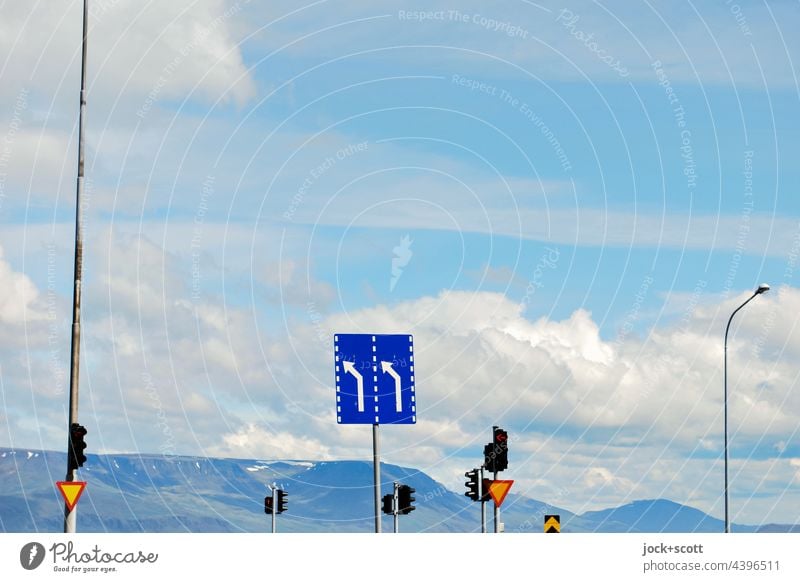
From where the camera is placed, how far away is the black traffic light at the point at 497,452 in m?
37.8

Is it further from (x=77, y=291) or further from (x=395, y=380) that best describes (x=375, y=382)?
(x=77, y=291)

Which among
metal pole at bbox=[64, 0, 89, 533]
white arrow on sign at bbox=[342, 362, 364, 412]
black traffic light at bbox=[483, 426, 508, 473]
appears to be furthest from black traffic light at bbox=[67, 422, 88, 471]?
black traffic light at bbox=[483, 426, 508, 473]

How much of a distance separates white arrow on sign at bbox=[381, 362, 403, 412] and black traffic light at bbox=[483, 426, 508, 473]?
4.29 m

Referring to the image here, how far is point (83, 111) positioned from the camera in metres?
A: 36.8

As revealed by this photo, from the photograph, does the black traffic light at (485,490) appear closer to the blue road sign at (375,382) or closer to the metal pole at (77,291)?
the blue road sign at (375,382)

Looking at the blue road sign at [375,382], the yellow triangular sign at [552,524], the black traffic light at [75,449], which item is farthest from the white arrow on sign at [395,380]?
the black traffic light at [75,449]

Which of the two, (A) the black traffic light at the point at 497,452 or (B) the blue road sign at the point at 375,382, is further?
(A) the black traffic light at the point at 497,452

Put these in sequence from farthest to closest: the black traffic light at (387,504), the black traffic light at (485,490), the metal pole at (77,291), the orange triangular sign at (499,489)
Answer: the black traffic light at (387,504) < the black traffic light at (485,490) < the orange triangular sign at (499,489) < the metal pole at (77,291)
